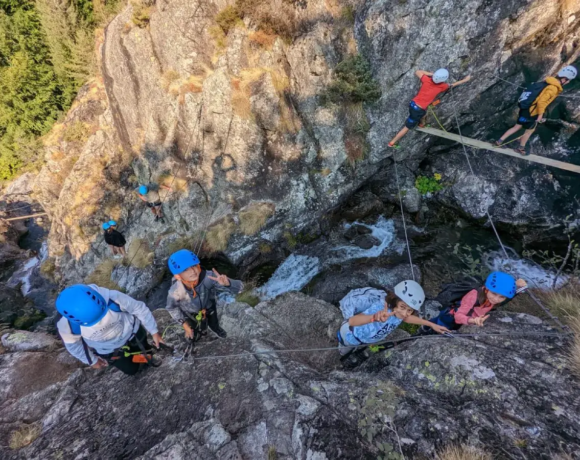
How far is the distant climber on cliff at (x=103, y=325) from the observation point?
3.26 metres

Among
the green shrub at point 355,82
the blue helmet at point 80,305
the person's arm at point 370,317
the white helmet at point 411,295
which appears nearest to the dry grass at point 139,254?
the blue helmet at point 80,305

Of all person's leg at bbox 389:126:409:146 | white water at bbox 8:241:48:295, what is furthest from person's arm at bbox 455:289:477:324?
white water at bbox 8:241:48:295

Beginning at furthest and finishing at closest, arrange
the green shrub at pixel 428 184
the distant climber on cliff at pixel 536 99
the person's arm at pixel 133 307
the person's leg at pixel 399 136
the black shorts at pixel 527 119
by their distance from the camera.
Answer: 1. the green shrub at pixel 428 184
2. the person's leg at pixel 399 136
3. the black shorts at pixel 527 119
4. the distant climber on cliff at pixel 536 99
5. the person's arm at pixel 133 307

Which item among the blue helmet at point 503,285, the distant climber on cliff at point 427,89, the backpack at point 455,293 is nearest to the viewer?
the blue helmet at point 503,285

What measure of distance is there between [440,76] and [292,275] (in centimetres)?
809

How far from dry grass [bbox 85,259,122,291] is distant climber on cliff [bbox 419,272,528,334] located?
13.4 metres

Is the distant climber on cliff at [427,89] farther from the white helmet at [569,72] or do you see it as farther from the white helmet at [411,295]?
the white helmet at [411,295]

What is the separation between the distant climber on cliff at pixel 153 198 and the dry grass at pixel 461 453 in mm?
12422

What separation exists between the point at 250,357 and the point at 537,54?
478 inches

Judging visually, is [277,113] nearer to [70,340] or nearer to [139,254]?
[139,254]

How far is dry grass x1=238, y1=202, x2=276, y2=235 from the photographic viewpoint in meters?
10.6

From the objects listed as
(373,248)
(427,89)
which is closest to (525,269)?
(373,248)

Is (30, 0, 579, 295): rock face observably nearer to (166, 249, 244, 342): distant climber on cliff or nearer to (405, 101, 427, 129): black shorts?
(405, 101, 427, 129): black shorts

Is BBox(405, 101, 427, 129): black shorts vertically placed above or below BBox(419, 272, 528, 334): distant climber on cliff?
above
